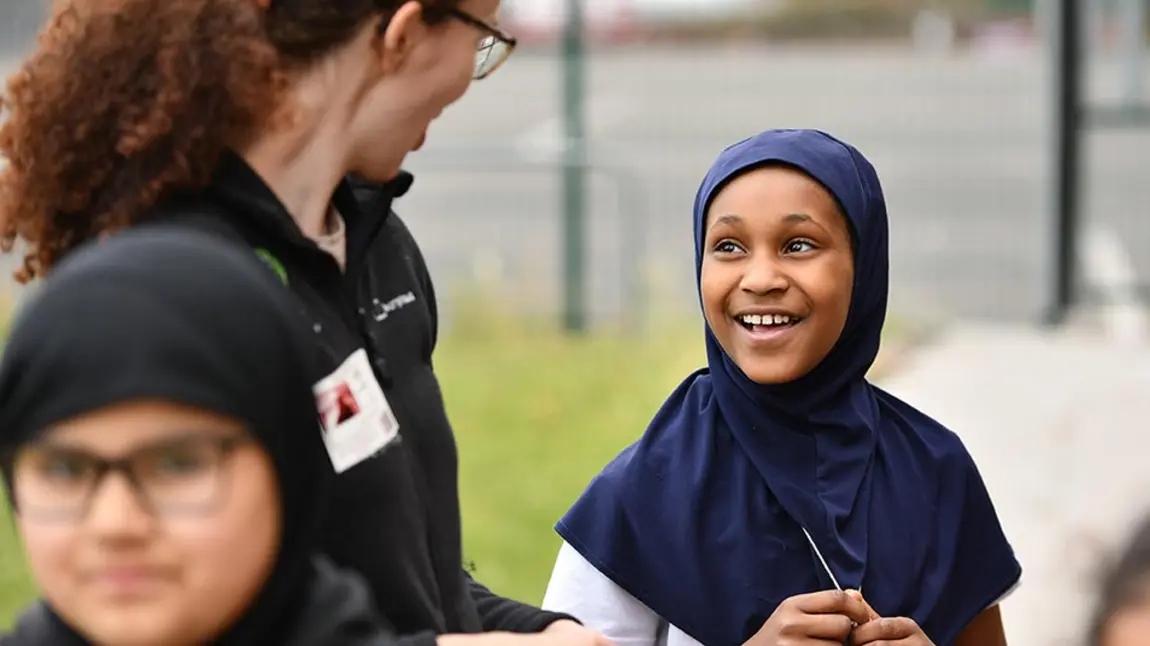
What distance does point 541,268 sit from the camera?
30.9ft

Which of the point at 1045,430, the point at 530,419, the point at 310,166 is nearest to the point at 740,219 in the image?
the point at 310,166

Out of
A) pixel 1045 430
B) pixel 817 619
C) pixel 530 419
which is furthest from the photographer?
pixel 1045 430

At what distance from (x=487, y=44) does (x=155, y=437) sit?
77 centimetres

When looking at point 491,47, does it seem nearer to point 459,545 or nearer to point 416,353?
point 416,353

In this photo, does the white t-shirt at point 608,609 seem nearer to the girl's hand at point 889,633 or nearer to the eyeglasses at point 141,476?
the girl's hand at point 889,633

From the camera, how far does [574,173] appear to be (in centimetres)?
915

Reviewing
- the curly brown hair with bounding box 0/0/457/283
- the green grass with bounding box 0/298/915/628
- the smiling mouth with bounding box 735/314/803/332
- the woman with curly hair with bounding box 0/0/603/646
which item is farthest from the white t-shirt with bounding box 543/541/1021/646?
the green grass with bounding box 0/298/915/628

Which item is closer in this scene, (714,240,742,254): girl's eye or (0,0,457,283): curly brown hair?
(0,0,457,283): curly brown hair

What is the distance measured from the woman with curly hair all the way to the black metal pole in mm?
7882

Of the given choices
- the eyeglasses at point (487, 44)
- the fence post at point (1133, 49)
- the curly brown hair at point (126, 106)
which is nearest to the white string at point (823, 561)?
the eyeglasses at point (487, 44)

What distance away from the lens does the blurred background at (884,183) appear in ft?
25.5

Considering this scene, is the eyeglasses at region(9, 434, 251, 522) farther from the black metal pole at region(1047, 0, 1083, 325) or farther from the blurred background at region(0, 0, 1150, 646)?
the black metal pole at region(1047, 0, 1083, 325)

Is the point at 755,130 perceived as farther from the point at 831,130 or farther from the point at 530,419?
the point at 530,419

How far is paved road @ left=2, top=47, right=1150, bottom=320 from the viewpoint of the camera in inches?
368
